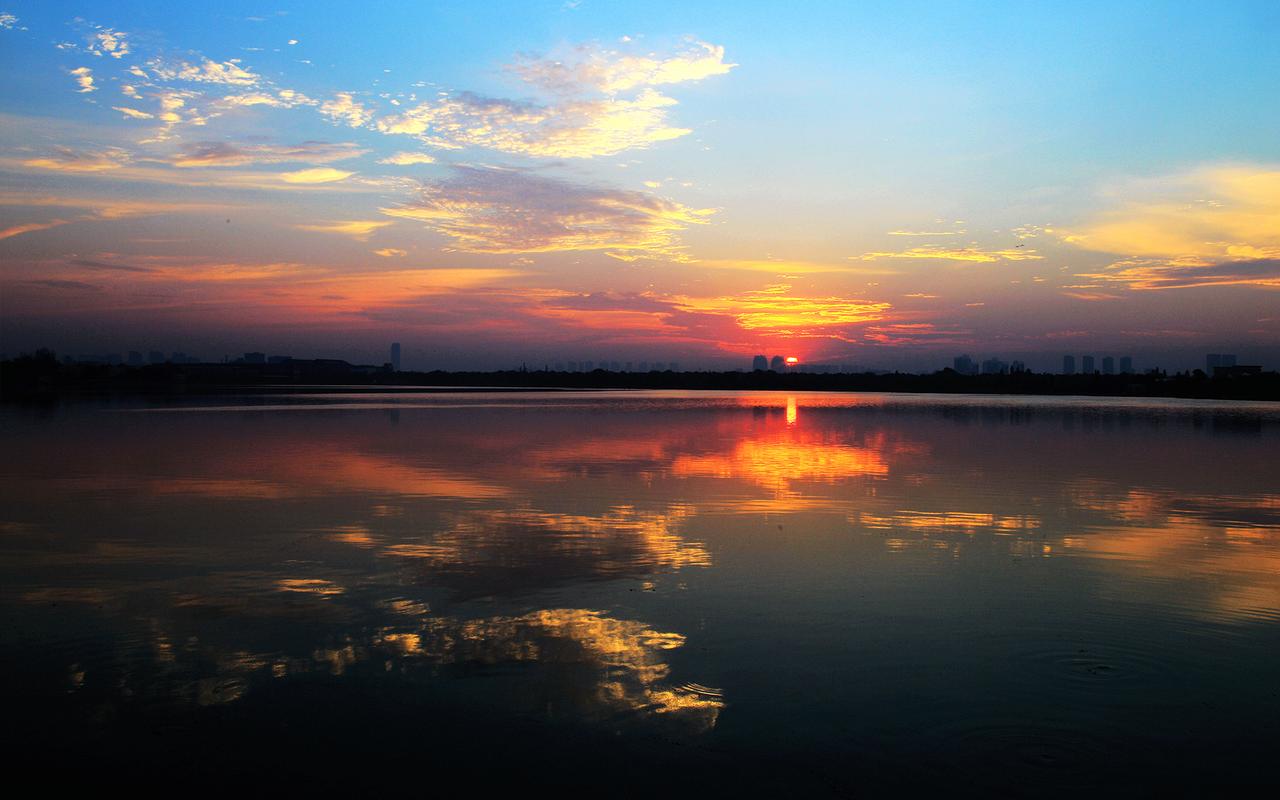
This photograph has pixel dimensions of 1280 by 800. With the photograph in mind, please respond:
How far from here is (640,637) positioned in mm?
8320

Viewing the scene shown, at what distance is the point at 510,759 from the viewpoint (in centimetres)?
580

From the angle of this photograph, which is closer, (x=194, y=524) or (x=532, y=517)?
(x=194, y=524)

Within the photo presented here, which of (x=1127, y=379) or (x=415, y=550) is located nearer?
(x=415, y=550)

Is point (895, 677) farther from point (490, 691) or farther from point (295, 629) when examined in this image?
point (295, 629)

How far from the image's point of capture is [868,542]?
13016mm

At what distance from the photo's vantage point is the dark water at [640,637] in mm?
5816

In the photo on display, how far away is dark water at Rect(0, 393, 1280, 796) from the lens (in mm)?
5816

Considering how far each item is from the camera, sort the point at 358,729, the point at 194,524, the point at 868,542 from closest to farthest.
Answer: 1. the point at 358,729
2. the point at 868,542
3. the point at 194,524

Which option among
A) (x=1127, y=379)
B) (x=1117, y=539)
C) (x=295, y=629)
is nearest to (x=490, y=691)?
(x=295, y=629)

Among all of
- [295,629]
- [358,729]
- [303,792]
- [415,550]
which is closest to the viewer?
[303,792]

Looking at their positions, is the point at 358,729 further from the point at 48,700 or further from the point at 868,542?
the point at 868,542

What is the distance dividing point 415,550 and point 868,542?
608 cm

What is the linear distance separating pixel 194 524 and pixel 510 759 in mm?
10121

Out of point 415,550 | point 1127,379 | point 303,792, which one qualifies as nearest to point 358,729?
point 303,792
